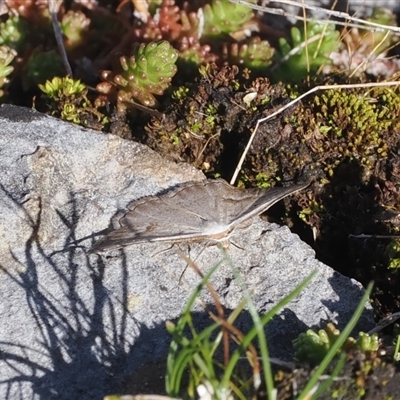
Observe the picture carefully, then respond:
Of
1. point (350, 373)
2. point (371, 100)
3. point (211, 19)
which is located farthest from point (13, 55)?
point (350, 373)

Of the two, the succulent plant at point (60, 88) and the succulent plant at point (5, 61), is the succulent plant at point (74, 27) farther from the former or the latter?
the succulent plant at point (60, 88)

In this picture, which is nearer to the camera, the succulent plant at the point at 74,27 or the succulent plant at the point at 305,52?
the succulent plant at the point at 305,52

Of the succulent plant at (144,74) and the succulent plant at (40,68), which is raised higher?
the succulent plant at (144,74)

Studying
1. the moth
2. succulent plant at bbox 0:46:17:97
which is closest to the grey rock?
the moth

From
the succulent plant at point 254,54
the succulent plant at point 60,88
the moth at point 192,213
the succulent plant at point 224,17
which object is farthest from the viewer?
the succulent plant at point 224,17

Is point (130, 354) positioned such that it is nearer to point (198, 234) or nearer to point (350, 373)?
point (198, 234)

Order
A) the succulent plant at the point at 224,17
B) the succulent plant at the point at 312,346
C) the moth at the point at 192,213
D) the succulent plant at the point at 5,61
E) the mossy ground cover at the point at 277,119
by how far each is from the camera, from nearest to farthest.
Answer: the succulent plant at the point at 312,346 → the moth at the point at 192,213 → the mossy ground cover at the point at 277,119 → the succulent plant at the point at 5,61 → the succulent plant at the point at 224,17

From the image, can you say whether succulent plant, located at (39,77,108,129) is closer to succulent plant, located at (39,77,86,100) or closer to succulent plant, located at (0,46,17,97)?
succulent plant, located at (39,77,86,100)

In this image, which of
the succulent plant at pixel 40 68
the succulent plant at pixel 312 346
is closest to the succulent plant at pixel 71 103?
the succulent plant at pixel 40 68
